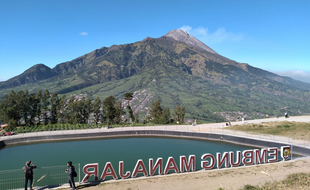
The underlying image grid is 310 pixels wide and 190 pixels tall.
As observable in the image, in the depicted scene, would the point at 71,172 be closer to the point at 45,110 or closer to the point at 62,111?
Result: the point at 62,111

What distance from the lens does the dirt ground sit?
573 inches

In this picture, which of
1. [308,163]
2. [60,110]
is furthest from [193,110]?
[308,163]

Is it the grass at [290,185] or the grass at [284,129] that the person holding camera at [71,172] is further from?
the grass at [284,129]

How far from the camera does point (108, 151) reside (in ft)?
96.5

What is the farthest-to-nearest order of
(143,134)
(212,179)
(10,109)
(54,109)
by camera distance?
(54,109) → (10,109) → (143,134) → (212,179)

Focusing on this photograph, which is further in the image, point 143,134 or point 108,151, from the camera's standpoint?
point 143,134

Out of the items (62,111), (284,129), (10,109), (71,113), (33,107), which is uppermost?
(33,107)

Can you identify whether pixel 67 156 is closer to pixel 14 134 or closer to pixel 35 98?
pixel 14 134

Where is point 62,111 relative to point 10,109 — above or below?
below

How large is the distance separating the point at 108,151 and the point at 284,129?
28069 mm

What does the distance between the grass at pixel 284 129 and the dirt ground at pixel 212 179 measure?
1510 centimetres

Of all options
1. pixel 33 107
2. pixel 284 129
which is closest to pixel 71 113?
pixel 33 107

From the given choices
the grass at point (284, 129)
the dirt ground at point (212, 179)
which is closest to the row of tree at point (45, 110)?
the grass at point (284, 129)

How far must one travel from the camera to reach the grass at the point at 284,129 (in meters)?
31.4
